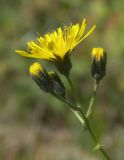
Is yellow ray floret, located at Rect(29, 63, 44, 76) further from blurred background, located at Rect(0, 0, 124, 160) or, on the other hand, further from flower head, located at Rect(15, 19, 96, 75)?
blurred background, located at Rect(0, 0, 124, 160)

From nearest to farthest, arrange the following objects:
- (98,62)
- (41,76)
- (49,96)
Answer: (41,76), (98,62), (49,96)

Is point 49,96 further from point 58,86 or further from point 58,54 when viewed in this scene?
point 58,54

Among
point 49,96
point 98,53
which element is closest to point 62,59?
point 98,53

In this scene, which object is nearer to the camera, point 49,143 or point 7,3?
point 49,143

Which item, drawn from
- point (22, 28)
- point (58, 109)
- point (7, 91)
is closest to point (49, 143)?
point (58, 109)

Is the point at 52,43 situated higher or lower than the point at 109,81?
higher

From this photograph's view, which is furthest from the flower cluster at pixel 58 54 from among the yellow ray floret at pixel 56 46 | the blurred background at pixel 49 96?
the blurred background at pixel 49 96

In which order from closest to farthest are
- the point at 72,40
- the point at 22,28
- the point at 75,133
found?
1. the point at 72,40
2. the point at 75,133
3. the point at 22,28

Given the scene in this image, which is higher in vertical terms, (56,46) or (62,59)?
(56,46)

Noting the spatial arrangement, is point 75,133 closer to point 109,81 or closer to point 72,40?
point 109,81
